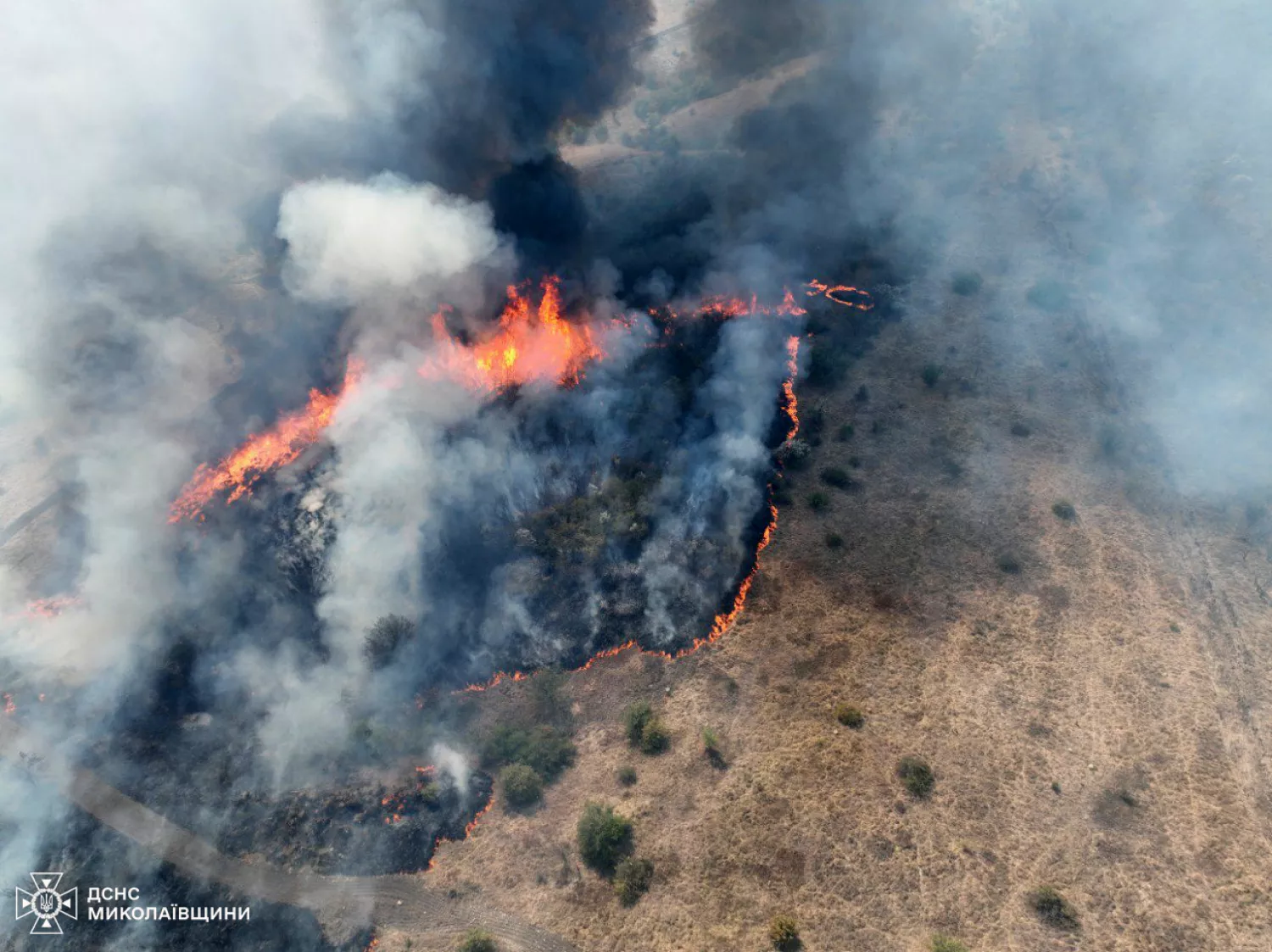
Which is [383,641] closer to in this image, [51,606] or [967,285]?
[51,606]

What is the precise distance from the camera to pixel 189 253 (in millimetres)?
68312

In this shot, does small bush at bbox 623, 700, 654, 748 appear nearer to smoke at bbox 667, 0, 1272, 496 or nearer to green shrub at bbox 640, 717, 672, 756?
green shrub at bbox 640, 717, 672, 756

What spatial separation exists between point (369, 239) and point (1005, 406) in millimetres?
60640

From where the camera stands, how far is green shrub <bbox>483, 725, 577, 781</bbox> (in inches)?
1815

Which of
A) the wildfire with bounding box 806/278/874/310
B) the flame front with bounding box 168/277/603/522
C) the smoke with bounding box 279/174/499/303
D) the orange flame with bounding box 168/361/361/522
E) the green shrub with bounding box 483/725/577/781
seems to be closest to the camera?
the green shrub with bounding box 483/725/577/781

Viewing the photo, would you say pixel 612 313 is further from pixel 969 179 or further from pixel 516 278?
pixel 969 179

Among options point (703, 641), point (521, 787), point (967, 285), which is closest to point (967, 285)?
point (967, 285)

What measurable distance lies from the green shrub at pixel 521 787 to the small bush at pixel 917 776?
23.1 m

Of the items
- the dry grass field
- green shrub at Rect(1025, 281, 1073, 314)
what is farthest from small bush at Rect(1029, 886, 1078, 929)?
green shrub at Rect(1025, 281, 1073, 314)

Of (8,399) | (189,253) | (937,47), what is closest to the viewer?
(189,253)

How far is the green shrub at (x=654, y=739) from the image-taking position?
4622 centimetres

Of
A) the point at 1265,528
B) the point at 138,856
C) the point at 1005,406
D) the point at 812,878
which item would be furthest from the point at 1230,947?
the point at 138,856

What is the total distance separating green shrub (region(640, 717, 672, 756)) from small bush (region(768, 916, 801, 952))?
12.3m

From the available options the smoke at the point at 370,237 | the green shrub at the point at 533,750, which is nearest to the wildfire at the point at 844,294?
the smoke at the point at 370,237
